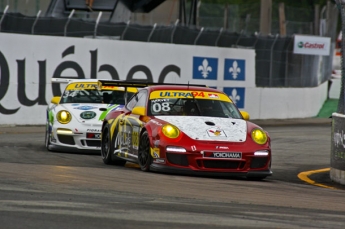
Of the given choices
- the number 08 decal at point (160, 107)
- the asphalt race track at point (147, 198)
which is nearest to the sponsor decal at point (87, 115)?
the asphalt race track at point (147, 198)

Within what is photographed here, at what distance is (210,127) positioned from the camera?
1189 cm

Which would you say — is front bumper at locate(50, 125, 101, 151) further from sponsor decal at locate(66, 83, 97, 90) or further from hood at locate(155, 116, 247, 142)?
hood at locate(155, 116, 247, 142)

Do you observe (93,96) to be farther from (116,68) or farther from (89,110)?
(116,68)

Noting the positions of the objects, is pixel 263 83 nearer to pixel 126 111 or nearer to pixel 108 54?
pixel 108 54

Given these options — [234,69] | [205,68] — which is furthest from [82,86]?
[234,69]

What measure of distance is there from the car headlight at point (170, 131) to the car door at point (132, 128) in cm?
65

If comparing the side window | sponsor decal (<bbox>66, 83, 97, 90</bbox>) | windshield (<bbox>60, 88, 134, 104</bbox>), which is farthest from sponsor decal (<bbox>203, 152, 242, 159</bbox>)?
sponsor decal (<bbox>66, 83, 97, 90</bbox>)

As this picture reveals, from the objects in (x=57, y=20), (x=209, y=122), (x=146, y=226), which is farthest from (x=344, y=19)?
(x=57, y=20)

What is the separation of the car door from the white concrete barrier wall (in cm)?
926

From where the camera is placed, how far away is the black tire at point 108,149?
44.3 feet

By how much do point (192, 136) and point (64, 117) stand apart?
4.38 m

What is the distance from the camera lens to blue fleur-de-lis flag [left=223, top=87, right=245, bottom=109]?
27.5 meters

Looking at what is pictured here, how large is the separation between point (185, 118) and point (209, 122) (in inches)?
13.7

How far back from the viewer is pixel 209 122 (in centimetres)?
1205
